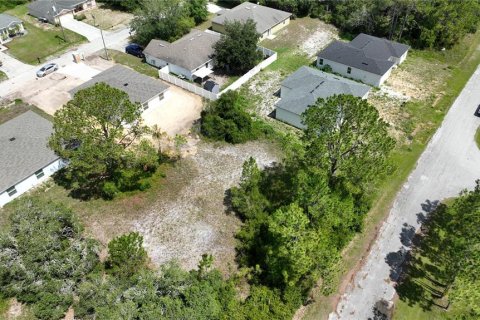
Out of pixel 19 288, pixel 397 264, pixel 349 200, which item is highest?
pixel 349 200

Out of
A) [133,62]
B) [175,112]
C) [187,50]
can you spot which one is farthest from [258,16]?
[175,112]

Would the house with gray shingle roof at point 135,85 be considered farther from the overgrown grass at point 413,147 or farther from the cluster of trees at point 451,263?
the cluster of trees at point 451,263

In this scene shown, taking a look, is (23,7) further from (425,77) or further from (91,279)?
(425,77)

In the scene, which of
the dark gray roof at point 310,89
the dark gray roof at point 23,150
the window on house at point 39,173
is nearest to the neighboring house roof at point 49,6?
the dark gray roof at point 23,150

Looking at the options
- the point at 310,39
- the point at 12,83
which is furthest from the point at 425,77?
the point at 12,83

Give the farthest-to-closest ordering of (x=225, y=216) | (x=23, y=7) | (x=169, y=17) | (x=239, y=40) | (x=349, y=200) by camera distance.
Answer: (x=23, y=7) → (x=169, y=17) → (x=239, y=40) → (x=225, y=216) → (x=349, y=200)

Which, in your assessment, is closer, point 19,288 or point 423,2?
point 19,288

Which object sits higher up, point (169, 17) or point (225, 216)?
point (169, 17)

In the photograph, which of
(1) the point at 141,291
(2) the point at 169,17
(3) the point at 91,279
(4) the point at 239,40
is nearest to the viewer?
(1) the point at 141,291
